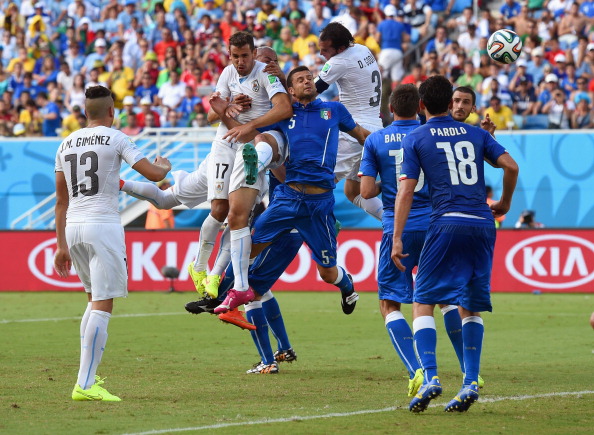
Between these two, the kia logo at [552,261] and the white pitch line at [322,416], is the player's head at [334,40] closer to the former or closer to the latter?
the white pitch line at [322,416]

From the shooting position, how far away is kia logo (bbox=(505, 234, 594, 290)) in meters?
20.4

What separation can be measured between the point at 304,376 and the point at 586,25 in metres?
15.9

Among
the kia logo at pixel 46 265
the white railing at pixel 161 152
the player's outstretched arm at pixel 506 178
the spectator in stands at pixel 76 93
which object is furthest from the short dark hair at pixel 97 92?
the spectator in stands at pixel 76 93

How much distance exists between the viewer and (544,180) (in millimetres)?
22234

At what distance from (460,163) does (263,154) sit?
2.90 meters

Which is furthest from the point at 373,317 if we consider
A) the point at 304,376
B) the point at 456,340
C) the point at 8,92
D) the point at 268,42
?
the point at 8,92

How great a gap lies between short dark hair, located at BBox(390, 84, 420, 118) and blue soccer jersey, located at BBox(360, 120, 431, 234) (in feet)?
0.31

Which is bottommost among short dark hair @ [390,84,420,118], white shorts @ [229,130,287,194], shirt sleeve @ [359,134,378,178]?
white shorts @ [229,130,287,194]

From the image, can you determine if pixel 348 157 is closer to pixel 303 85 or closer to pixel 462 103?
pixel 303 85

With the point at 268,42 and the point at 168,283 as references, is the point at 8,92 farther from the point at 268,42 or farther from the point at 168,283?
the point at 168,283

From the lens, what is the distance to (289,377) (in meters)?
10.9

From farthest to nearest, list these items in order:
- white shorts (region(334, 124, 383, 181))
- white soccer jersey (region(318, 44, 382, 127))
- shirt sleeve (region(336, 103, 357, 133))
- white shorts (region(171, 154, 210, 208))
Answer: white soccer jersey (region(318, 44, 382, 127)) < white shorts (region(334, 124, 383, 181)) < white shorts (region(171, 154, 210, 208)) < shirt sleeve (region(336, 103, 357, 133))

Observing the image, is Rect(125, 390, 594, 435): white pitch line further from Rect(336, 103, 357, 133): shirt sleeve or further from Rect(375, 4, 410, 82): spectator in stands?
Rect(375, 4, 410, 82): spectator in stands

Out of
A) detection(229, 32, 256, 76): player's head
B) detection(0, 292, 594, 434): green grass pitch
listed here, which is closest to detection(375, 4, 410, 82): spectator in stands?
detection(0, 292, 594, 434): green grass pitch
